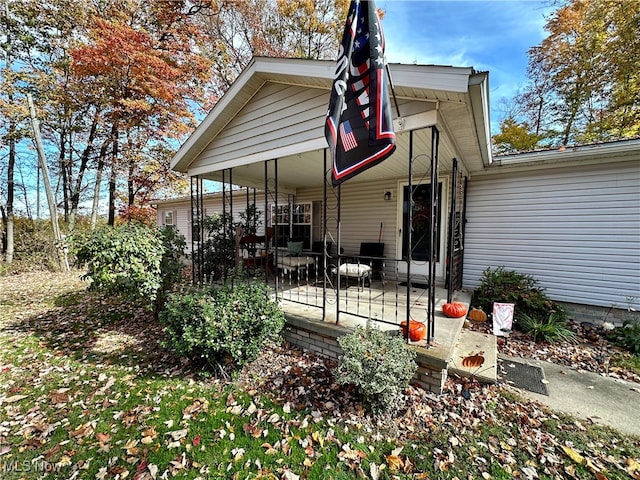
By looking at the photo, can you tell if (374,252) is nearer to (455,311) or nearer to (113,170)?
(455,311)

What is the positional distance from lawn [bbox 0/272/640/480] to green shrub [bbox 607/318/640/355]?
248 cm

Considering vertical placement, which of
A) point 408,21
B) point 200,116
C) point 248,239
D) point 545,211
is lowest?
point 248,239

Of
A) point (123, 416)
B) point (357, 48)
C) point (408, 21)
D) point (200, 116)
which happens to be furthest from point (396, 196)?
point (200, 116)

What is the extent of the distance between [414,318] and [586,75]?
40.6ft

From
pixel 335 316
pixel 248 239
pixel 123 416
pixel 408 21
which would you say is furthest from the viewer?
pixel 248 239

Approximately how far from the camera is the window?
843 centimetres

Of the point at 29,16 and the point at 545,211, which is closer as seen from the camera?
the point at 545,211

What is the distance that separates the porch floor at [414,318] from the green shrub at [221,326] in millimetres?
686

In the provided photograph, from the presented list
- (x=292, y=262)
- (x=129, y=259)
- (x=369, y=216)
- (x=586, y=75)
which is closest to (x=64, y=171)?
(x=129, y=259)

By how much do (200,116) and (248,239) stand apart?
7686 mm

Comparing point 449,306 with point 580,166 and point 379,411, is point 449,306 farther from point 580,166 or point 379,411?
point 580,166

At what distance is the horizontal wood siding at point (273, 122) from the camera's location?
3.88 m

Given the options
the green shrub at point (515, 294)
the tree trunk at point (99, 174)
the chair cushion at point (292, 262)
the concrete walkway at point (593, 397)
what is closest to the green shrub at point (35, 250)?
the tree trunk at point (99, 174)

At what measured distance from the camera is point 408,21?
17.0 feet
